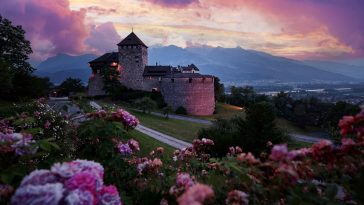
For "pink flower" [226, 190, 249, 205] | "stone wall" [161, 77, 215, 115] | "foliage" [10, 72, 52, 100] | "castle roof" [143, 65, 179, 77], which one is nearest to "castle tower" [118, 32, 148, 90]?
"castle roof" [143, 65, 179, 77]

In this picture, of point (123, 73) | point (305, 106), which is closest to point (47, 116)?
point (123, 73)

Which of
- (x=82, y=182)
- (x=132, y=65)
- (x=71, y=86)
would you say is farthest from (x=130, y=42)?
(x=82, y=182)

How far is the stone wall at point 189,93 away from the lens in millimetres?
52469

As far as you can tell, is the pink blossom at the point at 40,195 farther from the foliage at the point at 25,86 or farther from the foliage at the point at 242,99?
the foliage at the point at 242,99

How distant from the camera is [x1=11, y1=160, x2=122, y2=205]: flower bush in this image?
1.97 metres

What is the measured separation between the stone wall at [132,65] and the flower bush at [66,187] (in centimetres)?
5457

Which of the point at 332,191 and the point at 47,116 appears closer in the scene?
the point at 332,191

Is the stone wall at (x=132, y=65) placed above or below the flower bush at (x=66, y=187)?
above

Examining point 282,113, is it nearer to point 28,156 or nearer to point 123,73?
point 123,73

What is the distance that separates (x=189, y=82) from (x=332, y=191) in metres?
50.3

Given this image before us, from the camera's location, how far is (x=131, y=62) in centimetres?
Result: 5609

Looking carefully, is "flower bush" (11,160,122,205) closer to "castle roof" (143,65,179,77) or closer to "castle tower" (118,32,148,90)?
"castle tower" (118,32,148,90)

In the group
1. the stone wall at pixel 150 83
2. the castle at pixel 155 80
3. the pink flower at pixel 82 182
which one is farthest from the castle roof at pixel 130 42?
the pink flower at pixel 82 182

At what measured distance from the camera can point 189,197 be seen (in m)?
1.71
